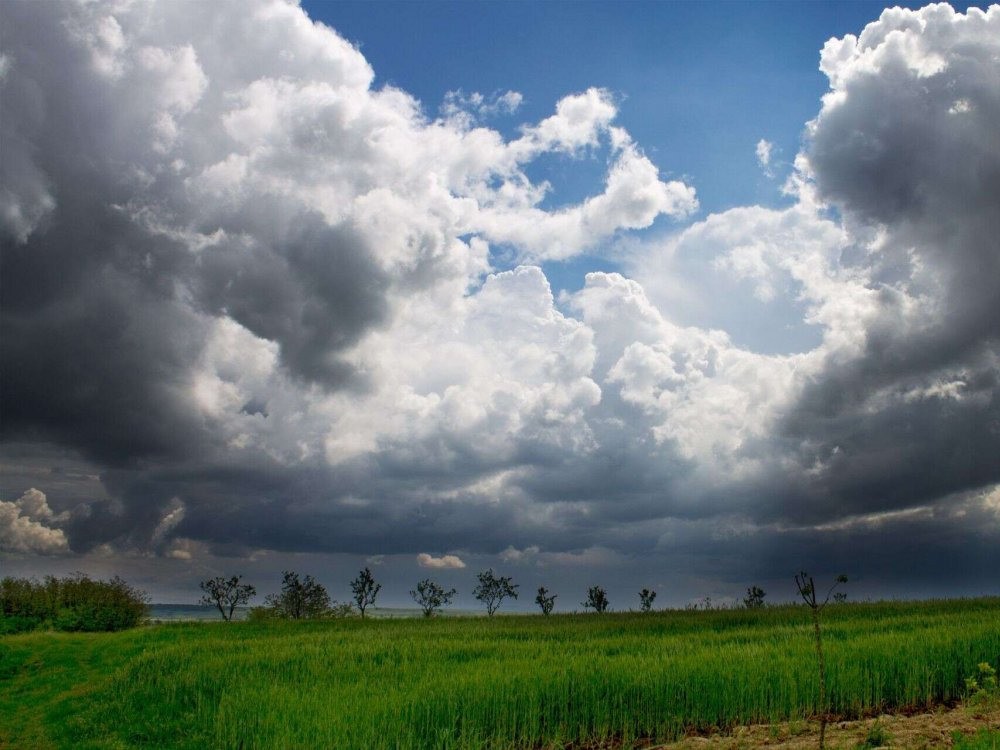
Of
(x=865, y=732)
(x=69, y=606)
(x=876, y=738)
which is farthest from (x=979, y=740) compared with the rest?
(x=69, y=606)

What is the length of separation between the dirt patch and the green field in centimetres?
81

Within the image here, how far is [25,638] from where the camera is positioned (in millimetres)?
34812

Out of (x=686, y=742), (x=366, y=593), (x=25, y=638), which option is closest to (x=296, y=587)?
(x=366, y=593)

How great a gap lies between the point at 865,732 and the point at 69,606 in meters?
53.7

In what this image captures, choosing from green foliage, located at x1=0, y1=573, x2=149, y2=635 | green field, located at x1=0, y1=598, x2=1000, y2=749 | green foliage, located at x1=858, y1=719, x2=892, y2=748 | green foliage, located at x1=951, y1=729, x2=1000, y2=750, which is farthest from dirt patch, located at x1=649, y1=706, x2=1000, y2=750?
green foliage, located at x1=0, y1=573, x2=149, y2=635

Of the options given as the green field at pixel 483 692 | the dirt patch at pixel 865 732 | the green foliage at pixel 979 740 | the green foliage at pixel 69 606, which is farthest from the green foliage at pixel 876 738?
the green foliage at pixel 69 606

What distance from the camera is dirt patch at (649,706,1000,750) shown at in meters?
10.1

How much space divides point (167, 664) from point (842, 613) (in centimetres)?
2927

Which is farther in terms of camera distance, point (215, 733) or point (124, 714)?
point (124, 714)

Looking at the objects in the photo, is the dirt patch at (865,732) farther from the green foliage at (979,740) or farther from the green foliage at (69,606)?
the green foliage at (69,606)

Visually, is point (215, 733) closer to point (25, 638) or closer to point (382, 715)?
point (382, 715)

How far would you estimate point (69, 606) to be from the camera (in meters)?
48.5

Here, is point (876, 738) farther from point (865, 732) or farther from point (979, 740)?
point (979, 740)

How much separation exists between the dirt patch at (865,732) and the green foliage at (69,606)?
4748 cm
